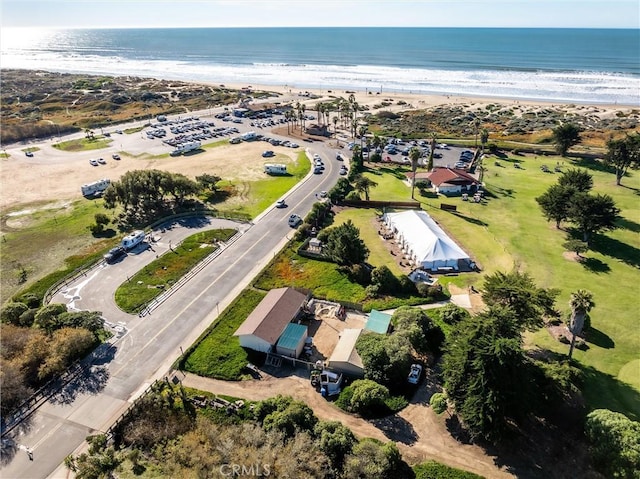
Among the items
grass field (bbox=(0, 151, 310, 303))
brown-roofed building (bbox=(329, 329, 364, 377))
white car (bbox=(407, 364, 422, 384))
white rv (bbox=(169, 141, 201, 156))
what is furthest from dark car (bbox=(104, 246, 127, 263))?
white rv (bbox=(169, 141, 201, 156))

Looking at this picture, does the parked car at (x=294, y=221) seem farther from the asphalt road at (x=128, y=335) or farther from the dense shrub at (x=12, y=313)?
the dense shrub at (x=12, y=313)

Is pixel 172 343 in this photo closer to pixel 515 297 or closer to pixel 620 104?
pixel 515 297

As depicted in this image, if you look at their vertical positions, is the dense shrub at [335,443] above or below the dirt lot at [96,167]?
below

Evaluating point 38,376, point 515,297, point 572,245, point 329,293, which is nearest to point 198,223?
point 329,293

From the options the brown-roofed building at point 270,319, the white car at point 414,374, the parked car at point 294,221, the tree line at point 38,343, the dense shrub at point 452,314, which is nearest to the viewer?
the tree line at point 38,343

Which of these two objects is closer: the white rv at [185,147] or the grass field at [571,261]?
the grass field at [571,261]

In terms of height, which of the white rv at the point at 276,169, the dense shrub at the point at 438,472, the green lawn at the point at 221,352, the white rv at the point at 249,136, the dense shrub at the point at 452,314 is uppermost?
the white rv at the point at 249,136

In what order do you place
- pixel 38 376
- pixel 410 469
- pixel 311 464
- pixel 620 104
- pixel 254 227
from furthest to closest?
pixel 620 104 → pixel 254 227 → pixel 38 376 → pixel 410 469 → pixel 311 464

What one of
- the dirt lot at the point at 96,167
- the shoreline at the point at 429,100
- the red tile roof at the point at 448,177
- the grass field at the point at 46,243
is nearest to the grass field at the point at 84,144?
the dirt lot at the point at 96,167
